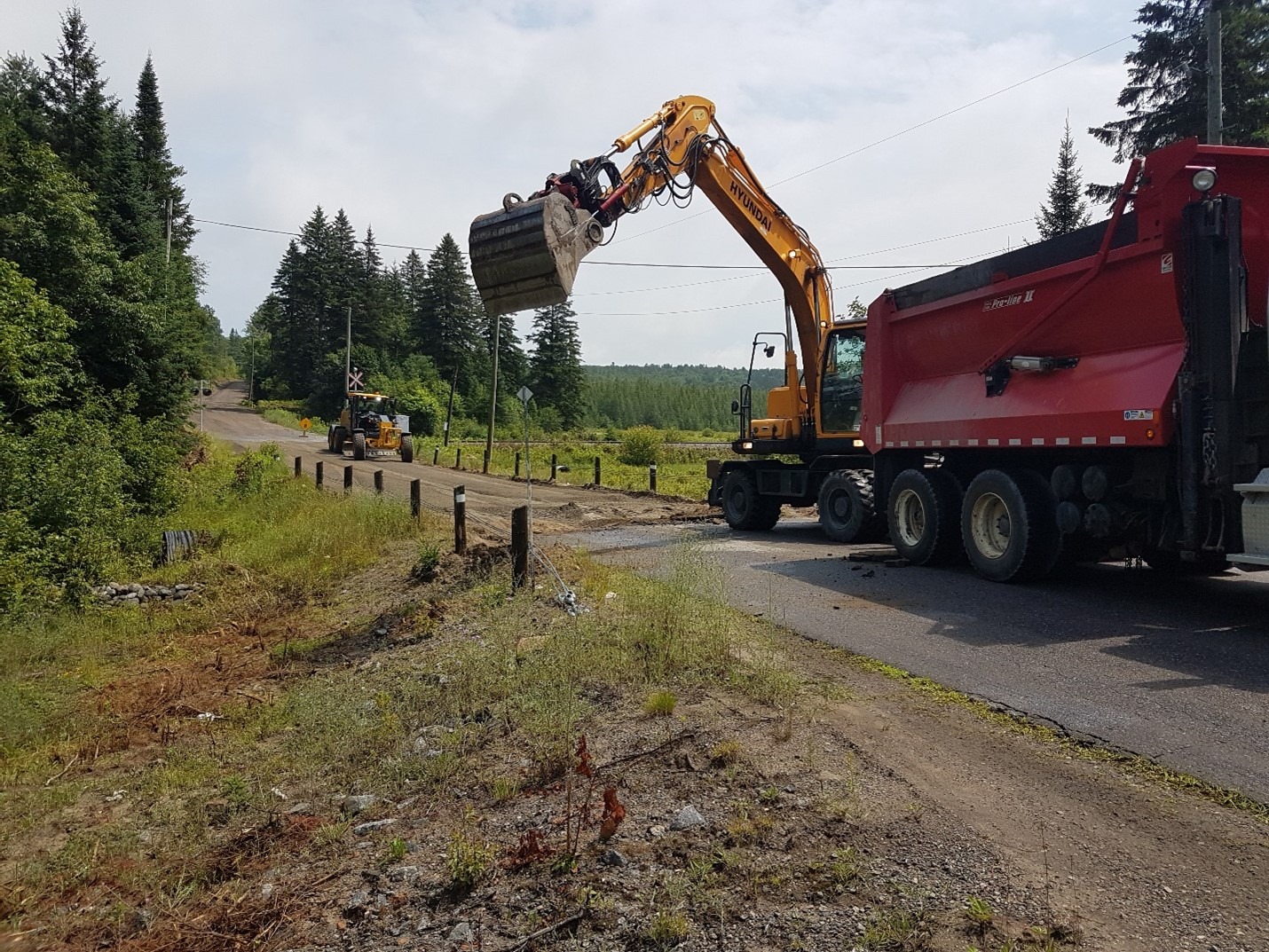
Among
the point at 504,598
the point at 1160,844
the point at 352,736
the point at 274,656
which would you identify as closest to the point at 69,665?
the point at 274,656

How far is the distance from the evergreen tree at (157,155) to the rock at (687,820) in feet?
138

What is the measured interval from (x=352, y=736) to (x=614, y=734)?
6.27ft

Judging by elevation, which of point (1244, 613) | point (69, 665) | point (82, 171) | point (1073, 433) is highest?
point (82, 171)

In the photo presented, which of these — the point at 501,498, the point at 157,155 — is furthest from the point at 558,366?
the point at 501,498

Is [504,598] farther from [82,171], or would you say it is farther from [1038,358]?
[82,171]

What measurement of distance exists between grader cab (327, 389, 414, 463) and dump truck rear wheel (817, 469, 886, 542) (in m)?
25.3

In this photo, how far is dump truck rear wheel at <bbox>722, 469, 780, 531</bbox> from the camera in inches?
578

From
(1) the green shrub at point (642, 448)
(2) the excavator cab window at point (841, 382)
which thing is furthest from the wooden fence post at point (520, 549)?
(1) the green shrub at point (642, 448)

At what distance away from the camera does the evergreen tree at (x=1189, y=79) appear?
21266 mm

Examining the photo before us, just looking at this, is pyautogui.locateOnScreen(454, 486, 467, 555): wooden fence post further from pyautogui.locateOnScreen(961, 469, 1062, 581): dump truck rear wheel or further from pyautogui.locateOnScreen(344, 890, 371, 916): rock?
pyautogui.locateOnScreen(344, 890, 371, 916): rock

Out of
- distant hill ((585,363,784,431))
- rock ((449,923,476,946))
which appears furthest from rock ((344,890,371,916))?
distant hill ((585,363,784,431))

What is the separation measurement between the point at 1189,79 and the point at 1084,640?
23.7m

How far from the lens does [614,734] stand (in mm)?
4785

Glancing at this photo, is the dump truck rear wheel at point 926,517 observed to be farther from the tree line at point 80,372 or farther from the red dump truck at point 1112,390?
the tree line at point 80,372
